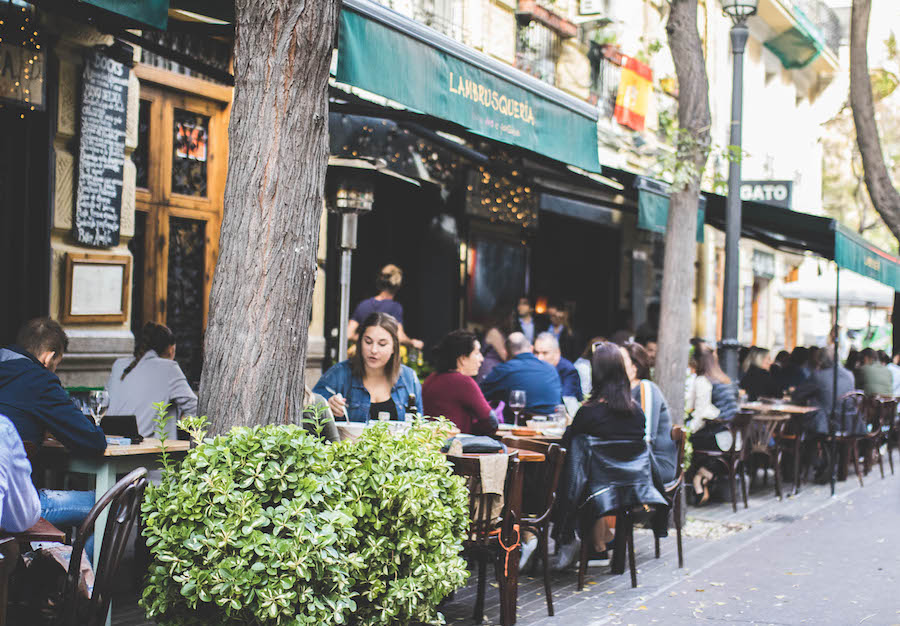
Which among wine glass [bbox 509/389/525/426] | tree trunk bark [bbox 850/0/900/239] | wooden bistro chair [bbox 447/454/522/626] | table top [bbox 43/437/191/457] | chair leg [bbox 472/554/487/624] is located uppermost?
tree trunk bark [bbox 850/0/900/239]

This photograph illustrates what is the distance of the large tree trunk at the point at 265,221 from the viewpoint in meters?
4.52

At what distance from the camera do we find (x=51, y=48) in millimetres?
7703

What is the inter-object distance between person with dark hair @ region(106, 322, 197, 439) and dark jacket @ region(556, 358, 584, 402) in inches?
173

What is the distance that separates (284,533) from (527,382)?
4.76 meters

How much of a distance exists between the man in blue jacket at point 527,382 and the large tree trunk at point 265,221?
13.5ft

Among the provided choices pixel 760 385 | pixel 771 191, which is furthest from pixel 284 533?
pixel 771 191

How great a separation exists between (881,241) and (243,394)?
47.8 metres

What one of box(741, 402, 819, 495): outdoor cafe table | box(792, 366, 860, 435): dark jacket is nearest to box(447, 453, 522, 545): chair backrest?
box(741, 402, 819, 495): outdoor cafe table

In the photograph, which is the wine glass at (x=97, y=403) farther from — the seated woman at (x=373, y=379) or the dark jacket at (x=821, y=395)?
the dark jacket at (x=821, y=395)

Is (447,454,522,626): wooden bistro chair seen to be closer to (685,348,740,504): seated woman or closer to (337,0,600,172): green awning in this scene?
(337,0,600,172): green awning

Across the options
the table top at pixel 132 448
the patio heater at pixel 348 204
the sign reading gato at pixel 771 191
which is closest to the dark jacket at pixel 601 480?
the table top at pixel 132 448

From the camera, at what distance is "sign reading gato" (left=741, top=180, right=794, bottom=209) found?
19516mm

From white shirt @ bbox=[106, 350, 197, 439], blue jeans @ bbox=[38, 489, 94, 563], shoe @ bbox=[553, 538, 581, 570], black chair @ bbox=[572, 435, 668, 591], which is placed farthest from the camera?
shoe @ bbox=[553, 538, 581, 570]

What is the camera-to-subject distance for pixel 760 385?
13.5 meters
